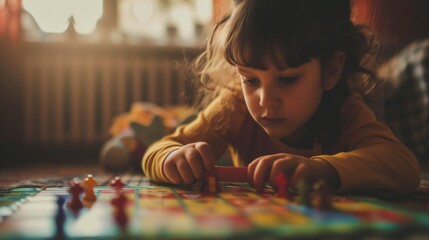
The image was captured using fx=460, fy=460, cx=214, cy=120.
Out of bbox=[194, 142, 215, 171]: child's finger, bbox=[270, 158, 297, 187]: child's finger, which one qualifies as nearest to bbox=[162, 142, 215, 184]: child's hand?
bbox=[194, 142, 215, 171]: child's finger

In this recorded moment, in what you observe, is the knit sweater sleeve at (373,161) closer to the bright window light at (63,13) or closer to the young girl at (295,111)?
the young girl at (295,111)

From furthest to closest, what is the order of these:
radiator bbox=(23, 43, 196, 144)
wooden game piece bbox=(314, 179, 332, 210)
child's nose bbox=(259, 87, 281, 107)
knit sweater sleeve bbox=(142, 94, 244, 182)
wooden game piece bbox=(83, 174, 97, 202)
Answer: radiator bbox=(23, 43, 196, 144) < knit sweater sleeve bbox=(142, 94, 244, 182) < child's nose bbox=(259, 87, 281, 107) < wooden game piece bbox=(83, 174, 97, 202) < wooden game piece bbox=(314, 179, 332, 210)

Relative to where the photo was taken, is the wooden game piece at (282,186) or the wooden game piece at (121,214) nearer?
the wooden game piece at (121,214)

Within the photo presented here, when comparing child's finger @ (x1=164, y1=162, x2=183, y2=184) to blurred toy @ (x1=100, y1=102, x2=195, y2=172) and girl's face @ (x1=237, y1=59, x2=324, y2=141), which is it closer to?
girl's face @ (x1=237, y1=59, x2=324, y2=141)

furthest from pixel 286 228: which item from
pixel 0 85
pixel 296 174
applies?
pixel 0 85

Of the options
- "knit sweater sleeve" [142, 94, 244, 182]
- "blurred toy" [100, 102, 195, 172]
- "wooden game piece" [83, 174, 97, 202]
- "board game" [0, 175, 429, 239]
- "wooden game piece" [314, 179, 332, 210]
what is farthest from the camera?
"blurred toy" [100, 102, 195, 172]

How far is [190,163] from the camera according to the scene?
73cm

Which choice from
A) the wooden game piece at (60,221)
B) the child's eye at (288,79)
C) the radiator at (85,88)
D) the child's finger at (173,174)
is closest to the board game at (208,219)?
the wooden game piece at (60,221)

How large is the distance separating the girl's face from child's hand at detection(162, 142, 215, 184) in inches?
5.2

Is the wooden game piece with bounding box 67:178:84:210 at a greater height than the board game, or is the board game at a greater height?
the wooden game piece with bounding box 67:178:84:210

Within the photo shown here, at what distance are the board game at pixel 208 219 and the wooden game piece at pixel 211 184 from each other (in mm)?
37

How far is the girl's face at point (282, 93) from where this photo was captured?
0.77 meters

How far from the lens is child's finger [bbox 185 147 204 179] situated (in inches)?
28.4

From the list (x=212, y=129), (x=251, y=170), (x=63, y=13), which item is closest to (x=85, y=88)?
(x=63, y=13)
